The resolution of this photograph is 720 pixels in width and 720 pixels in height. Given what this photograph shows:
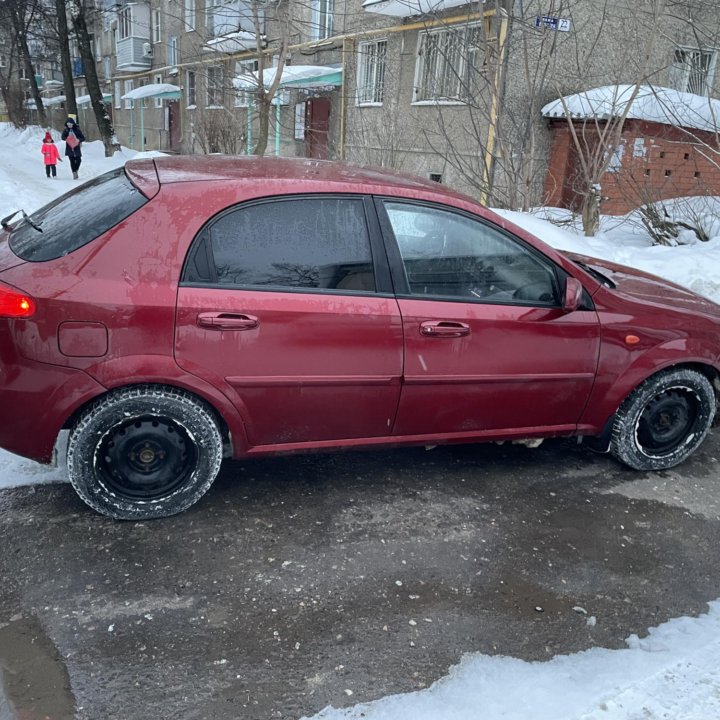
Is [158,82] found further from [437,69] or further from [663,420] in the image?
[663,420]

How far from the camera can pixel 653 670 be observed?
248cm

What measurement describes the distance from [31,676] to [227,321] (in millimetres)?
1557

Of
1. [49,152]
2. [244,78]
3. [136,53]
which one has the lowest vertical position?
[49,152]

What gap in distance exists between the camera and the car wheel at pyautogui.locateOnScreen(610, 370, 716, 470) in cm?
388

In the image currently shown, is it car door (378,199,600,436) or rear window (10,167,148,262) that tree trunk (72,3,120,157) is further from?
car door (378,199,600,436)

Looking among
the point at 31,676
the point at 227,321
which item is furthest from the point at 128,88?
the point at 31,676

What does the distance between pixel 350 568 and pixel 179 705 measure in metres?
0.98

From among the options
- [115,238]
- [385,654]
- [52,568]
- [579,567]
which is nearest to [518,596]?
[579,567]

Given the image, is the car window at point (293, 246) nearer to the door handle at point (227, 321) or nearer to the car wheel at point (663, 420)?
the door handle at point (227, 321)

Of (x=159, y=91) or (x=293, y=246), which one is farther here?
(x=159, y=91)

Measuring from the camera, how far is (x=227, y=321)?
301 cm

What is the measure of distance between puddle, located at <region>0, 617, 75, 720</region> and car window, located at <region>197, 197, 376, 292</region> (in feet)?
5.22

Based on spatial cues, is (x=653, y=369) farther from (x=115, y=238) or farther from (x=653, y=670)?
(x=115, y=238)

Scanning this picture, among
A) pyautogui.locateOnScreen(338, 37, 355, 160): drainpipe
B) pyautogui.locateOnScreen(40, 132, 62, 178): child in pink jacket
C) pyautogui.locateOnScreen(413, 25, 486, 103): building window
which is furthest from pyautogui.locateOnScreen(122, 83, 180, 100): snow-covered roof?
pyautogui.locateOnScreen(413, 25, 486, 103): building window
